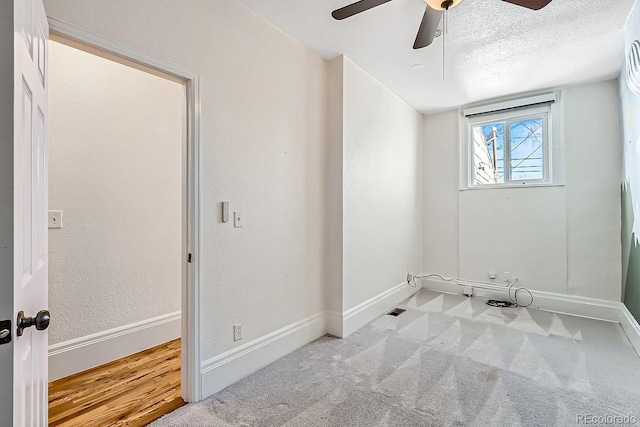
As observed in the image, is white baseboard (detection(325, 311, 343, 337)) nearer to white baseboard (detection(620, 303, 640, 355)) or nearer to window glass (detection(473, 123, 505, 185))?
white baseboard (detection(620, 303, 640, 355))

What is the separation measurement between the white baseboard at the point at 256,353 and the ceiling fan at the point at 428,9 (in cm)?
220

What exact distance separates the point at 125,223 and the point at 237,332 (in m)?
1.27

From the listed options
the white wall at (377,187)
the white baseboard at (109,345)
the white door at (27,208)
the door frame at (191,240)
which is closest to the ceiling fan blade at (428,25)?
the white wall at (377,187)

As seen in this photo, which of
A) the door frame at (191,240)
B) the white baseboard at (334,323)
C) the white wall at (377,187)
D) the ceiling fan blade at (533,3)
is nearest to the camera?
the ceiling fan blade at (533,3)

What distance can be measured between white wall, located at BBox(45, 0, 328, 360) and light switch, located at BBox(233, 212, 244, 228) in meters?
0.04

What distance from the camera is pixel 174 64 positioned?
1.72 meters

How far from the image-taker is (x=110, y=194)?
7.59 ft

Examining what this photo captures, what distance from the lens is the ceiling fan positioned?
60.5 inches

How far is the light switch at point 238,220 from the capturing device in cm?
205

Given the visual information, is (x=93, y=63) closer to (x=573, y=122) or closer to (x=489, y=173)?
(x=489, y=173)

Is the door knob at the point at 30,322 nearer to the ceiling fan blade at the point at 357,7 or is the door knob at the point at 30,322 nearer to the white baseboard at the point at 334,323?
the ceiling fan blade at the point at 357,7

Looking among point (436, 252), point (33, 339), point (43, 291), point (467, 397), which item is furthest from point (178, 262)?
point (436, 252)
